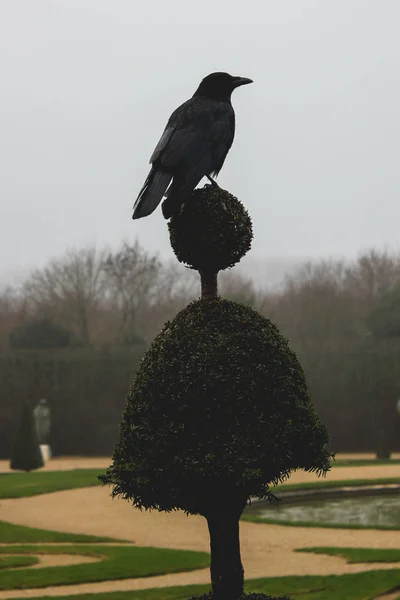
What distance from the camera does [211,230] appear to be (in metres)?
7.16

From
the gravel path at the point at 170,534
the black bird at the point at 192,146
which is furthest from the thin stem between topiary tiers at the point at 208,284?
the gravel path at the point at 170,534

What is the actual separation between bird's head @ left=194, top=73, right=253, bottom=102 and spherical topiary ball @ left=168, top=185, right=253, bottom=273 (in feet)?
2.65

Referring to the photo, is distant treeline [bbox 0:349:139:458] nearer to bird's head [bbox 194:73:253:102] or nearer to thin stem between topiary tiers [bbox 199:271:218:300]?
thin stem between topiary tiers [bbox 199:271:218:300]

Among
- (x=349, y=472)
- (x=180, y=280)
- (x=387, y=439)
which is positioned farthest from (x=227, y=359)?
(x=180, y=280)

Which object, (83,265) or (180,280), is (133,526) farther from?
(180,280)

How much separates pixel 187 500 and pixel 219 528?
426mm

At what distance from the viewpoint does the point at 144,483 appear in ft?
22.6

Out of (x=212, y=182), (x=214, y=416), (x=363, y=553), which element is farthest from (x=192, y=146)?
(x=363, y=553)

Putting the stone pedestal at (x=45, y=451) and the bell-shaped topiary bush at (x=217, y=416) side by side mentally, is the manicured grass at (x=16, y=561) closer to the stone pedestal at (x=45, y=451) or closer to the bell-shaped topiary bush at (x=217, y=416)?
the bell-shaped topiary bush at (x=217, y=416)

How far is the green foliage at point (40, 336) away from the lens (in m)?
36.1

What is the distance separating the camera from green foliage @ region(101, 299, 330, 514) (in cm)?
675

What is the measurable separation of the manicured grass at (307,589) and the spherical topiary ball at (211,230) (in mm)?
4932

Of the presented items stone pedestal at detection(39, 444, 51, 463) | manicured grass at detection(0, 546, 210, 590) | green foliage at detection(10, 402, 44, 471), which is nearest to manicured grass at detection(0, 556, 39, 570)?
manicured grass at detection(0, 546, 210, 590)

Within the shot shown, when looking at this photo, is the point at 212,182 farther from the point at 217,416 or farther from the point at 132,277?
the point at 132,277
